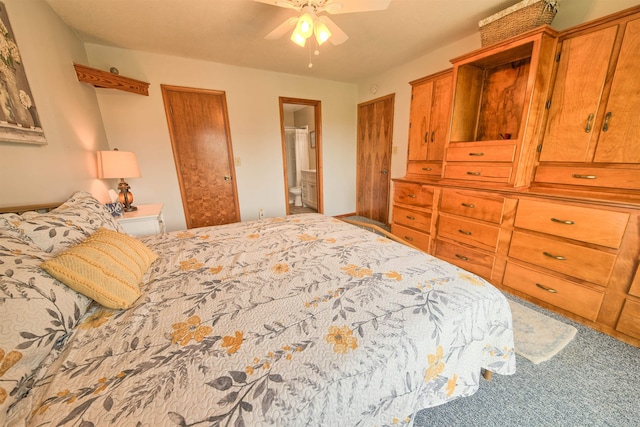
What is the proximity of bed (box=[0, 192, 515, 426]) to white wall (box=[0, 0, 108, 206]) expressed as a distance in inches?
18.9

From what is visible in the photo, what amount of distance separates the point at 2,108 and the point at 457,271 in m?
2.58

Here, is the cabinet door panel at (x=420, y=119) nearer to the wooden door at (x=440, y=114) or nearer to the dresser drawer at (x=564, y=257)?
the wooden door at (x=440, y=114)

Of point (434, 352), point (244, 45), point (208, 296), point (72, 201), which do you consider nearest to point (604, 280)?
point (434, 352)

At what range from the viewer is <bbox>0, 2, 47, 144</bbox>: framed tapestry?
4.18ft

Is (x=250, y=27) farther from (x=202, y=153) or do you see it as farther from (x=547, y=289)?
(x=547, y=289)

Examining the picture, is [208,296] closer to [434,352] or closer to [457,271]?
[434,352]

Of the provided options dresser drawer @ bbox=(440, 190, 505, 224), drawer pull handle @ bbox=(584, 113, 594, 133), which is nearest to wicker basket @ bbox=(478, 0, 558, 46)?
drawer pull handle @ bbox=(584, 113, 594, 133)

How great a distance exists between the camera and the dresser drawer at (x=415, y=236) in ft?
8.42

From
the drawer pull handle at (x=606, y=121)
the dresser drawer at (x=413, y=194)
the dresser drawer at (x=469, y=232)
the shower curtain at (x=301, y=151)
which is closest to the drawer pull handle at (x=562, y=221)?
the dresser drawer at (x=469, y=232)

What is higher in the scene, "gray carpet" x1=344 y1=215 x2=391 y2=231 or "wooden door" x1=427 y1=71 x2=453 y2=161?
"wooden door" x1=427 y1=71 x2=453 y2=161

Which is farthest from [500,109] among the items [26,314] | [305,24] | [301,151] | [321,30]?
[301,151]

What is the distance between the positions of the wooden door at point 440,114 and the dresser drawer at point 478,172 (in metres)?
0.34

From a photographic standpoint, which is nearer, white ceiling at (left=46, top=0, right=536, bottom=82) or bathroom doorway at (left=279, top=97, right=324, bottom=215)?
white ceiling at (left=46, top=0, right=536, bottom=82)

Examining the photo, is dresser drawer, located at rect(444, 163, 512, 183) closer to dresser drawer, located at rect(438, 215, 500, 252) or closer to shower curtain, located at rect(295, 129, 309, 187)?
dresser drawer, located at rect(438, 215, 500, 252)
